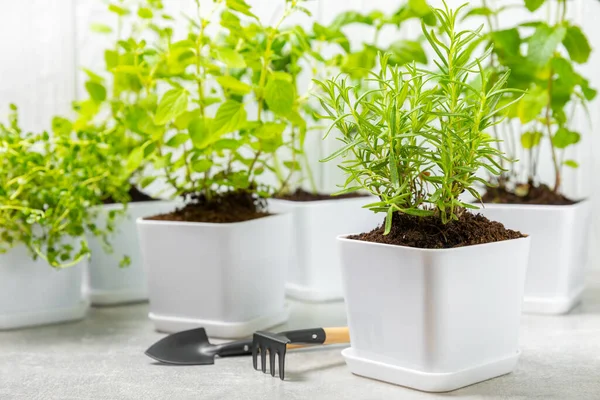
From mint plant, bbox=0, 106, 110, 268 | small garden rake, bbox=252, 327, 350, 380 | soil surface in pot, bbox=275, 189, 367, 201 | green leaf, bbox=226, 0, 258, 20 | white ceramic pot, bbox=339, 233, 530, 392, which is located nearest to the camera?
white ceramic pot, bbox=339, 233, 530, 392

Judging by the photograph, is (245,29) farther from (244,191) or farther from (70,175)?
(70,175)

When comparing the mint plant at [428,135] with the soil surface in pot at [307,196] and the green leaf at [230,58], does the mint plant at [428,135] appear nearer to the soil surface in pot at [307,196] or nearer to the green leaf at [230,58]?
the green leaf at [230,58]

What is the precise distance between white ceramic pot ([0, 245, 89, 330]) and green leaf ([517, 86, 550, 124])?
850mm

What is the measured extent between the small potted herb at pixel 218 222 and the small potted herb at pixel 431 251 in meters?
0.26

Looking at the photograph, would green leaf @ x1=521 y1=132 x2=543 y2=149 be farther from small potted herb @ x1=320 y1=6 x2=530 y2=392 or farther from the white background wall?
small potted herb @ x1=320 y1=6 x2=530 y2=392

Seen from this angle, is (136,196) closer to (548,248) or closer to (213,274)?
(213,274)

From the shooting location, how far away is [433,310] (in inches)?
32.4

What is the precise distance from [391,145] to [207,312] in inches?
18.6

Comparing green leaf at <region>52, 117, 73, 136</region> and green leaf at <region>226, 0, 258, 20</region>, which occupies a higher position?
green leaf at <region>226, 0, 258, 20</region>

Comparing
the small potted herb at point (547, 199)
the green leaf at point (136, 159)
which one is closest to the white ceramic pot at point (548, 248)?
the small potted herb at point (547, 199)

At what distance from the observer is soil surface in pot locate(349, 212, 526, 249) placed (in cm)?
84

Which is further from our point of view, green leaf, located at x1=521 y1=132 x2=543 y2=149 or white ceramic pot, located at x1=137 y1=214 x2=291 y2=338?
green leaf, located at x1=521 y1=132 x2=543 y2=149

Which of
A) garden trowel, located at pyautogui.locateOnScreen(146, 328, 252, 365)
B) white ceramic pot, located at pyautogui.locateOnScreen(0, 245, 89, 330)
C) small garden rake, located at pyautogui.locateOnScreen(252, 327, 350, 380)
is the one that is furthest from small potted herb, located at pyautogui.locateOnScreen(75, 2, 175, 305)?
small garden rake, located at pyautogui.locateOnScreen(252, 327, 350, 380)

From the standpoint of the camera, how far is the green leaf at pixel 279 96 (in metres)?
1.07
